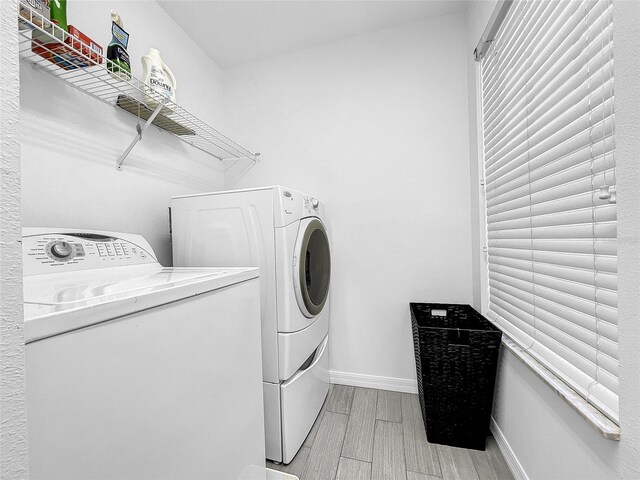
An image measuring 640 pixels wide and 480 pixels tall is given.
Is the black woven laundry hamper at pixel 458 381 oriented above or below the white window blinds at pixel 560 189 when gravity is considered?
below

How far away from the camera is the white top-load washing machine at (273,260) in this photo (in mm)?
1316

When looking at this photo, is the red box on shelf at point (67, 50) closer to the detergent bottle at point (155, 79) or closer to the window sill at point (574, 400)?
the detergent bottle at point (155, 79)

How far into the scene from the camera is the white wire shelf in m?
0.93

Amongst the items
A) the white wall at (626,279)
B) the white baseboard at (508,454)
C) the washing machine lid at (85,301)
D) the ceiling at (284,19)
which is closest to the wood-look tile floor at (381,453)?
the white baseboard at (508,454)

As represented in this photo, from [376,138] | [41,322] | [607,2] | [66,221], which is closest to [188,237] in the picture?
[66,221]

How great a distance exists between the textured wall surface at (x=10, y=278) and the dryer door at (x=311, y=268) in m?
1.04

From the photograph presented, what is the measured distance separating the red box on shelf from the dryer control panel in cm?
64

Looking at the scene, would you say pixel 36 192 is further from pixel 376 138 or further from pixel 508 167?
pixel 508 167

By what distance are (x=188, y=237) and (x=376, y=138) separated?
1.38 meters

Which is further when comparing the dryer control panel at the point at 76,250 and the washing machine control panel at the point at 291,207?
the washing machine control panel at the point at 291,207

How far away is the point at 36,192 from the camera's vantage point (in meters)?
1.10

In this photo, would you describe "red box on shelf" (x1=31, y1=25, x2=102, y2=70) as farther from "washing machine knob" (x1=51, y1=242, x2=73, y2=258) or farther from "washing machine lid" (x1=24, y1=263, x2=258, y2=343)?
"washing machine lid" (x1=24, y1=263, x2=258, y2=343)

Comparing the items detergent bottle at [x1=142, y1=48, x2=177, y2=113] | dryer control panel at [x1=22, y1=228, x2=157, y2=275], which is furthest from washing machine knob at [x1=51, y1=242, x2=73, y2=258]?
detergent bottle at [x1=142, y1=48, x2=177, y2=113]

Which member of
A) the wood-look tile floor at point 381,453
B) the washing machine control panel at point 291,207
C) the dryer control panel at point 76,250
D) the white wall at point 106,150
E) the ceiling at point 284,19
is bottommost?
the wood-look tile floor at point 381,453
